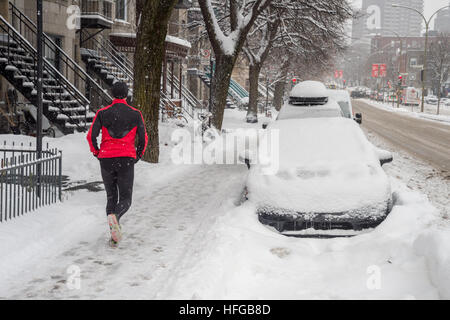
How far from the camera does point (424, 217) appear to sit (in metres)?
6.90

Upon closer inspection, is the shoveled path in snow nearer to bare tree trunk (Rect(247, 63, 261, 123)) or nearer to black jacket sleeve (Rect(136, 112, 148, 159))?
black jacket sleeve (Rect(136, 112, 148, 159))

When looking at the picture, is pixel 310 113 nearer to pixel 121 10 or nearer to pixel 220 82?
pixel 220 82

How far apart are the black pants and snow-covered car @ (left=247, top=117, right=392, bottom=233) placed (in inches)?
63.7

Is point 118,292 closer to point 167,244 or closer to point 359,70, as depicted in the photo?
point 167,244

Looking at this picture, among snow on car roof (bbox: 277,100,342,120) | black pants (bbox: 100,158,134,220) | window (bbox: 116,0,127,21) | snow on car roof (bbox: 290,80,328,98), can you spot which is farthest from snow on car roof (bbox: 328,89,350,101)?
window (bbox: 116,0,127,21)

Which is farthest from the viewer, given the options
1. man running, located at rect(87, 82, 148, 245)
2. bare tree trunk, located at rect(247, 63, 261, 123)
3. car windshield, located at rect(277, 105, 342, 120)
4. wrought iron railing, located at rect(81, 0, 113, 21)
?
bare tree trunk, located at rect(247, 63, 261, 123)

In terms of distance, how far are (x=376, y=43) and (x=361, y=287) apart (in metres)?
187

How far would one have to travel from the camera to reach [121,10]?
28.0 meters

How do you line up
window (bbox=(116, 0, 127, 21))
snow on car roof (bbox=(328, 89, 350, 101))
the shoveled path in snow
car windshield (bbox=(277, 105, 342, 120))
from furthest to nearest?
window (bbox=(116, 0, 127, 21))
snow on car roof (bbox=(328, 89, 350, 101))
car windshield (bbox=(277, 105, 342, 120))
the shoveled path in snow

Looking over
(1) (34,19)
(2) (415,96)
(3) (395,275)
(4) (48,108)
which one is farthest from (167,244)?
(2) (415,96)

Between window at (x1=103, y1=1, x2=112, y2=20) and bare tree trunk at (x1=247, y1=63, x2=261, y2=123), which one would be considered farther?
bare tree trunk at (x1=247, y1=63, x2=261, y2=123)

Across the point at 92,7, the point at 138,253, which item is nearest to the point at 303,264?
the point at 138,253

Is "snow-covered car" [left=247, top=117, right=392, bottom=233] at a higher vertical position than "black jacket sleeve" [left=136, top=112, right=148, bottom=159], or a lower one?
lower

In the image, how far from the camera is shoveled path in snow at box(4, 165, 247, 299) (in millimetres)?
5180
